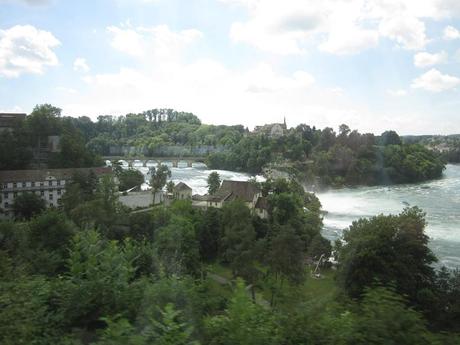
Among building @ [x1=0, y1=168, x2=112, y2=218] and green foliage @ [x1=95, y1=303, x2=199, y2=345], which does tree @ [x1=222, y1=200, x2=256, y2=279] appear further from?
green foliage @ [x1=95, y1=303, x2=199, y2=345]

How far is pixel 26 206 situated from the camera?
73.9 ft

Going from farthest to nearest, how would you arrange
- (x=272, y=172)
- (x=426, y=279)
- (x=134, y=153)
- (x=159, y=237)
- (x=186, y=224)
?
(x=134, y=153)
(x=272, y=172)
(x=186, y=224)
(x=159, y=237)
(x=426, y=279)

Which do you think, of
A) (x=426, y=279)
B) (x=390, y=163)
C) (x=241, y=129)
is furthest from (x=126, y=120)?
(x=426, y=279)

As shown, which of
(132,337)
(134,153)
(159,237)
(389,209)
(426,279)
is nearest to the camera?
(132,337)

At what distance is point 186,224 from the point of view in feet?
57.1

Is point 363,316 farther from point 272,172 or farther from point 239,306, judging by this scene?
→ point 272,172

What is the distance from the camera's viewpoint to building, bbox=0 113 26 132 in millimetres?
30750

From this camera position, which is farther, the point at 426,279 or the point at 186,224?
the point at 186,224

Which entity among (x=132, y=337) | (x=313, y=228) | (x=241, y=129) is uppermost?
(x=241, y=129)

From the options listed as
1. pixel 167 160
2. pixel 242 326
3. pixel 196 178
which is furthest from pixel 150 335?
pixel 167 160

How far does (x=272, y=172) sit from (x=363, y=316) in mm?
46529

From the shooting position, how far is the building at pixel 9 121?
1211 inches

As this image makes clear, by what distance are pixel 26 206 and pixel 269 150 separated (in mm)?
39591

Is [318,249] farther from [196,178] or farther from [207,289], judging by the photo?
[196,178]
